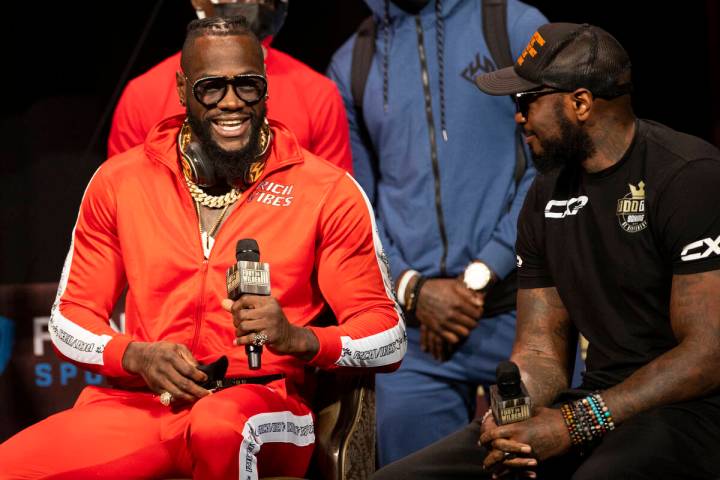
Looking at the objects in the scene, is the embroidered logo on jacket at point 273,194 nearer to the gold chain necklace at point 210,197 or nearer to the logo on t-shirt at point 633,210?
the gold chain necklace at point 210,197

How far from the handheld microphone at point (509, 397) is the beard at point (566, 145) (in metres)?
0.68

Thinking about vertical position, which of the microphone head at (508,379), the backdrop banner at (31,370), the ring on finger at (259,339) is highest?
the ring on finger at (259,339)

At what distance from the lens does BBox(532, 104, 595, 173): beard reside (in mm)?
3420

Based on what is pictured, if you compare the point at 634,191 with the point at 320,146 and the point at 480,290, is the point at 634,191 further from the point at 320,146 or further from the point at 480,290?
the point at 320,146

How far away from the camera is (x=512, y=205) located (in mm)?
4418

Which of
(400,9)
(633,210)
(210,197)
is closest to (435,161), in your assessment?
(400,9)

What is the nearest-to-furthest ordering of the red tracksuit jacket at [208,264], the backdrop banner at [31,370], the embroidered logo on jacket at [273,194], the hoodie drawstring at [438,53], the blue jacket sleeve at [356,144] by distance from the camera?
the red tracksuit jacket at [208,264], the embroidered logo on jacket at [273,194], the hoodie drawstring at [438,53], the blue jacket sleeve at [356,144], the backdrop banner at [31,370]

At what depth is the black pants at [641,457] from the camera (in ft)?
9.96

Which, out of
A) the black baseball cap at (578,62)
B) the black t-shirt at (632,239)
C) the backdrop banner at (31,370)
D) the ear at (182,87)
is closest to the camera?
the black t-shirt at (632,239)

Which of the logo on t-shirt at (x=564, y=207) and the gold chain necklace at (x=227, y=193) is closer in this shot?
the logo on t-shirt at (x=564, y=207)

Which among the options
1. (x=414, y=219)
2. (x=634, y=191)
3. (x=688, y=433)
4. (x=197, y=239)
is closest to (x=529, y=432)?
(x=688, y=433)

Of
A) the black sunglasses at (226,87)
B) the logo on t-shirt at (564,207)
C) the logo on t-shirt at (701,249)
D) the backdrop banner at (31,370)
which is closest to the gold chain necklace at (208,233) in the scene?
the black sunglasses at (226,87)

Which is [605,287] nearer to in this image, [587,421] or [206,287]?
[587,421]

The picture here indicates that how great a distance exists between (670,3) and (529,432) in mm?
2768
